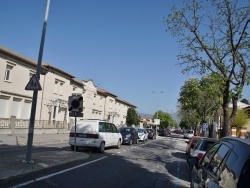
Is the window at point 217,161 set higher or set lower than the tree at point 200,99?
lower

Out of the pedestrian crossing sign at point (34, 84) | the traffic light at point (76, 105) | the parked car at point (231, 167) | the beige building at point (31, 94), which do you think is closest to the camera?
the parked car at point (231, 167)

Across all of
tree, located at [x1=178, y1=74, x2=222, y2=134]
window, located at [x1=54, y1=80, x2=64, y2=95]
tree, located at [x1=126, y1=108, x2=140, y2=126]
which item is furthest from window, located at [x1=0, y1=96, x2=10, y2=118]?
tree, located at [x1=126, y1=108, x2=140, y2=126]

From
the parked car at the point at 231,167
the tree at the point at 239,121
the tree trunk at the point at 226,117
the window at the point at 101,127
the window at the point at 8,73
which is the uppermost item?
the window at the point at 8,73

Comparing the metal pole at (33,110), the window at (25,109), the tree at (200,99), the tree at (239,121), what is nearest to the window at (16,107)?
the window at (25,109)

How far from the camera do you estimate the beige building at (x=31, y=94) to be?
29625mm

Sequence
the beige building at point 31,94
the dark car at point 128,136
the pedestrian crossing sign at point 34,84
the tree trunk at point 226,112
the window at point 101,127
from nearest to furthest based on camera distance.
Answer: the pedestrian crossing sign at point 34,84 < the tree trunk at point 226,112 < the window at point 101,127 < the dark car at point 128,136 < the beige building at point 31,94

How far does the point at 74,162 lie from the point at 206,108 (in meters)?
39.1

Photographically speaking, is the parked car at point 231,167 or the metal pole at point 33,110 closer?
the parked car at point 231,167

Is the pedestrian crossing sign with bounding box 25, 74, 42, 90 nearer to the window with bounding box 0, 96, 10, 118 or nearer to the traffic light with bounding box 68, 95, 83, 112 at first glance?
the traffic light with bounding box 68, 95, 83, 112

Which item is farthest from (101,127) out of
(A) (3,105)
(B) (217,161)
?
(A) (3,105)

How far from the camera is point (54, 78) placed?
128 feet

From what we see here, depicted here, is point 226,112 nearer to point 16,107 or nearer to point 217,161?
point 217,161

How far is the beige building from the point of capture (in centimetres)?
2962

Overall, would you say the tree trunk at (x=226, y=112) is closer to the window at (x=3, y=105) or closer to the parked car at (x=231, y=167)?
the parked car at (x=231, y=167)
